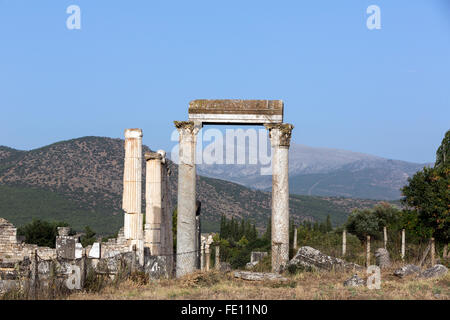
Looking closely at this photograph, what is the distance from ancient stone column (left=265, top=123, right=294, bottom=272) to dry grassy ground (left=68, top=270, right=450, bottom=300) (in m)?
2.51

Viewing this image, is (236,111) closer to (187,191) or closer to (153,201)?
(187,191)

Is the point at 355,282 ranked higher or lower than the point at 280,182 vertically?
lower

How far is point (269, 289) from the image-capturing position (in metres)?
16.2

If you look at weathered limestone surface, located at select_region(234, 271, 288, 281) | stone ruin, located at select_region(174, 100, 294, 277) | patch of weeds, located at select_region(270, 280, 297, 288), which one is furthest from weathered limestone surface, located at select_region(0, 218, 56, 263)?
patch of weeds, located at select_region(270, 280, 297, 288)

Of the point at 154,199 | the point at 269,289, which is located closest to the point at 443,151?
the point at 154,199

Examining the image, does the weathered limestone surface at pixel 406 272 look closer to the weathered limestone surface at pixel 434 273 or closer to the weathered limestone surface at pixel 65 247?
the weathered limestone surface at pixel 434 273

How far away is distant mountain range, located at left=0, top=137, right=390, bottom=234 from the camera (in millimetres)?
91250

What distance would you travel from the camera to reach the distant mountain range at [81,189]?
91.2 m

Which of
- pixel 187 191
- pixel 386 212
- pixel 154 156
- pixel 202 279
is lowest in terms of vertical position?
pixel 386 212

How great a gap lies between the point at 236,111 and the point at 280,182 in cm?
279

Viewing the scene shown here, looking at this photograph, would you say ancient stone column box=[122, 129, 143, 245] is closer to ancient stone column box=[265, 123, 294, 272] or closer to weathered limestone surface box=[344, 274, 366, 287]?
ancient stone column box=[265, 123, 294, 272]
